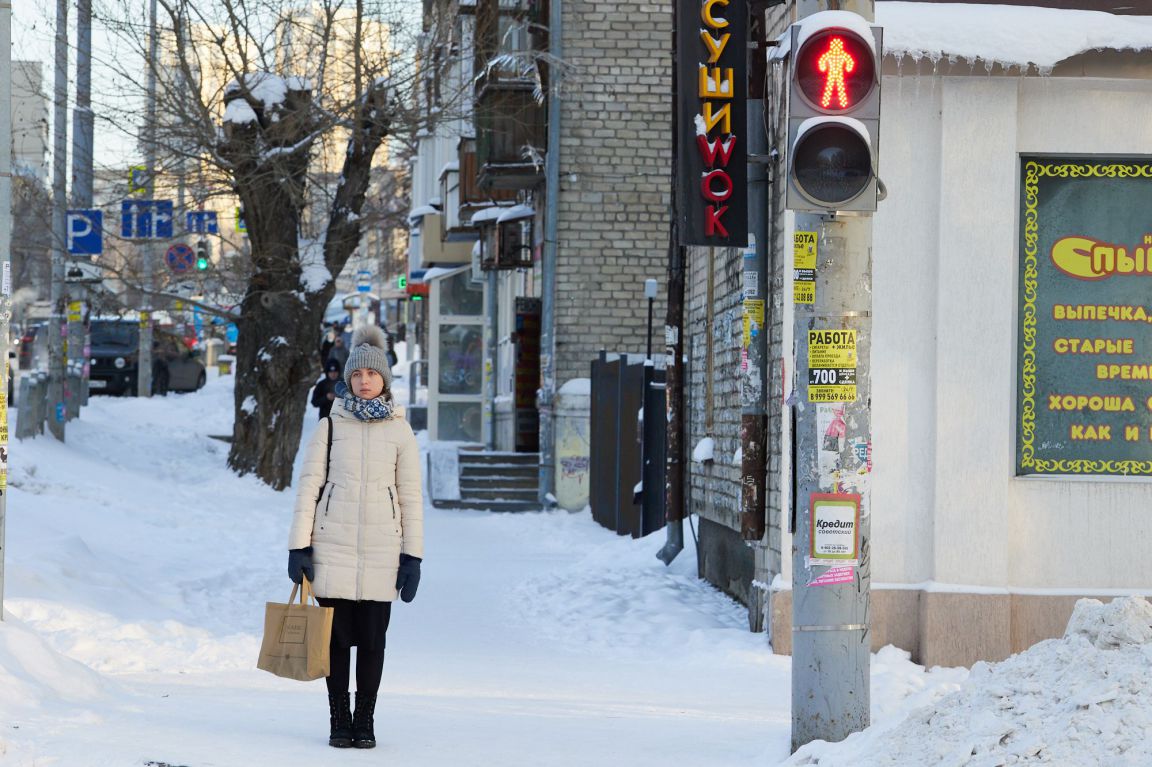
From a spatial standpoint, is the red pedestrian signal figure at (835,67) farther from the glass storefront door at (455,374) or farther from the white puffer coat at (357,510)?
the glass storefront door at (455,374)

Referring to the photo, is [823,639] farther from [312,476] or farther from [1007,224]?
[1007,224]

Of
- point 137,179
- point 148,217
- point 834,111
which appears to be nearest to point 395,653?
point 834,111

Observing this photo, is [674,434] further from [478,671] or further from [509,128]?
[509,128]

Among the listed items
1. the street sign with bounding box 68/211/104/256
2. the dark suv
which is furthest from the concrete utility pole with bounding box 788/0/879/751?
the dark suv

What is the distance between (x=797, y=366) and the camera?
658cm

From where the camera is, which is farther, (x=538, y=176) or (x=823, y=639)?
(x=538, y=176)

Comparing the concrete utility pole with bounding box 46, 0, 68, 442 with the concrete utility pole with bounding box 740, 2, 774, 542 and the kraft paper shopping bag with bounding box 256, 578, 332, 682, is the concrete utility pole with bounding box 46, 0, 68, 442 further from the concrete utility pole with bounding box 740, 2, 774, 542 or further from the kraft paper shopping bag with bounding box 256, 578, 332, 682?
the kraft paper shopping bag with bounding box 256, 578, 332, 682

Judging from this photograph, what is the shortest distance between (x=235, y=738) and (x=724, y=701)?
→ 9.25ft

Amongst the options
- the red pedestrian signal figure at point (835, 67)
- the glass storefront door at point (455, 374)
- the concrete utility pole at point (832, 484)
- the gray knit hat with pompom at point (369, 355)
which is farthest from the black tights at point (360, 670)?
the glass storefront door at point (455, 374)

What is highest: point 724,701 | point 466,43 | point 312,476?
point 466,43

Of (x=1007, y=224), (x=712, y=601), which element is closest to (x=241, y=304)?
(x=712, y=601)

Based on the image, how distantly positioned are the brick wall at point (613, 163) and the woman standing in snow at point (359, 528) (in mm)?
15010

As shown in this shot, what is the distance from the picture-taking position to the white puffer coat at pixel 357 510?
268 inches

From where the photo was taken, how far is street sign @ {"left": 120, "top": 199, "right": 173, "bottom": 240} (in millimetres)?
21562
